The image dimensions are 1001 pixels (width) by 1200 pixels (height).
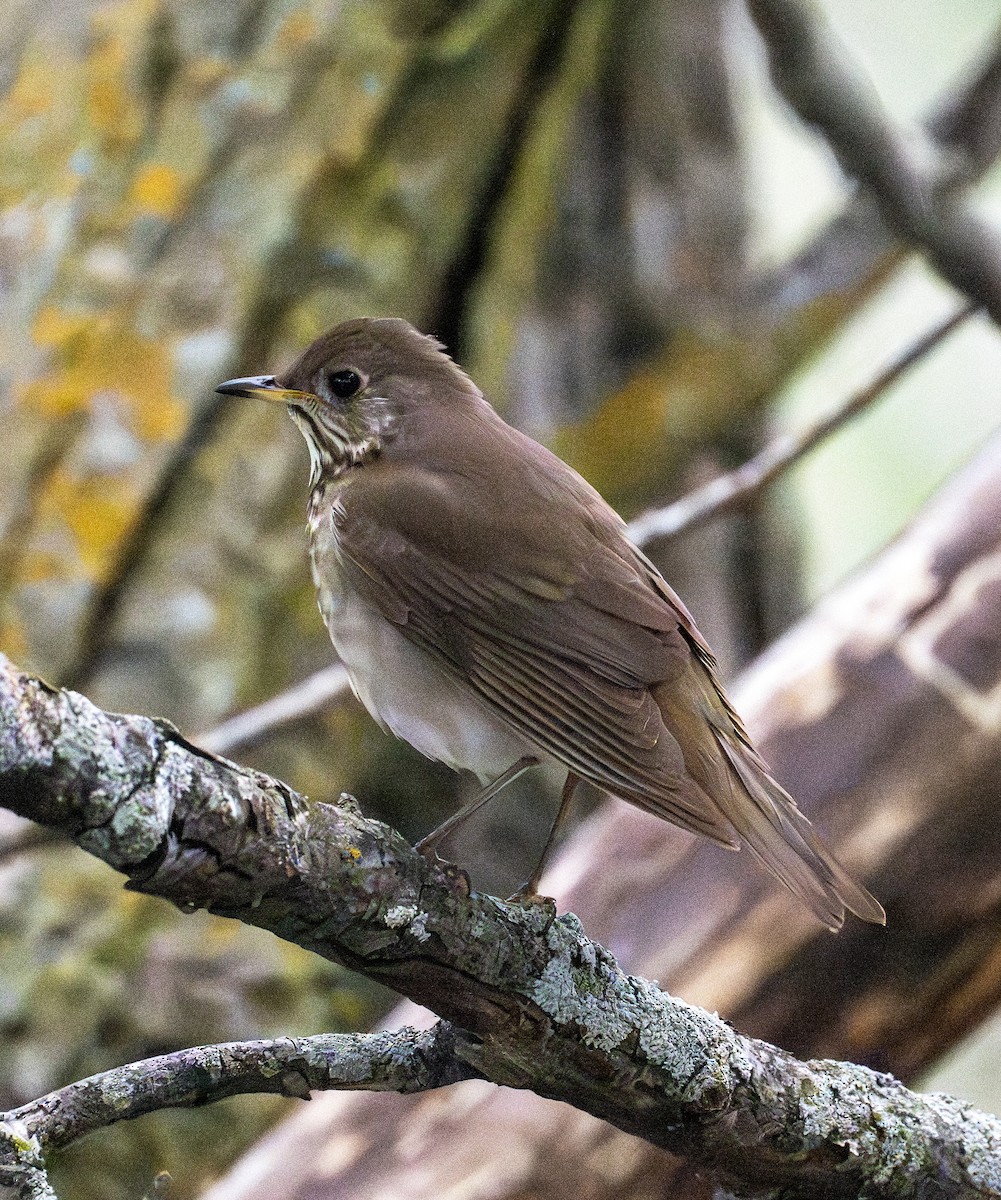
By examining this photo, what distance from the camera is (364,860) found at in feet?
6.07

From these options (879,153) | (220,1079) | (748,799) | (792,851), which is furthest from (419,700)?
(879,153)

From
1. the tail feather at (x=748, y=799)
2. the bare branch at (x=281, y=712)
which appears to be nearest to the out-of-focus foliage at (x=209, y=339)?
the bare branch at (x=281, y=712)

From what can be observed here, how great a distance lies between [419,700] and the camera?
2803 mm

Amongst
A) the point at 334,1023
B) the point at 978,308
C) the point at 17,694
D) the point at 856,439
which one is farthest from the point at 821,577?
the point at 17,694

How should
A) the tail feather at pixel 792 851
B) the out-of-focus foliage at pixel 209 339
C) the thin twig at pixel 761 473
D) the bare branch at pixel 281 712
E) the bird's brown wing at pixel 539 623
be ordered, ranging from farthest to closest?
the out-of-focus foliage at pixel 209 339 → the thin twig at pixel 761 473 → the bare branch at pixel 281 712 → the bird's brown wing at pixel 539 623 → the tail feather at pixel 792 851

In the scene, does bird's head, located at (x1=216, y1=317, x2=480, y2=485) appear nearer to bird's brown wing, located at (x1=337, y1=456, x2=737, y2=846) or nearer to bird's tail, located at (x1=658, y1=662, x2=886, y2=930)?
bird's brown wing, located at (x1=337, y1=456, x2=737, y2=846)

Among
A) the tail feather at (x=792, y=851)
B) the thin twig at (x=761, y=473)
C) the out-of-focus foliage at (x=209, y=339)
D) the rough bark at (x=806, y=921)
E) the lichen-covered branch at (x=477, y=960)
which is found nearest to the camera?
the lichen-covered branch at (x=477, y=960)

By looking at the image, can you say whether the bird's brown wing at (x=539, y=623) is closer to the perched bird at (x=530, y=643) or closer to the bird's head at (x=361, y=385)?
the perched bird at (x=530, y=643)

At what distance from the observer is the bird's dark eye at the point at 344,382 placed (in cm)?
329

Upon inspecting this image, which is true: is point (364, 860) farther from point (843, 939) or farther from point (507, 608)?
point (843, 939)

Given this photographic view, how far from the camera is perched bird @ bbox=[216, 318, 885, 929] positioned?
8.18ft

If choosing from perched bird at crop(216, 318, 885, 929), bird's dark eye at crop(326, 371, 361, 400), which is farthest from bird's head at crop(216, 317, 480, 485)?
perched bird at crop(216, 318, 885, 929)

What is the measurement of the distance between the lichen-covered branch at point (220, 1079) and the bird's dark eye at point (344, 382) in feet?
5.28

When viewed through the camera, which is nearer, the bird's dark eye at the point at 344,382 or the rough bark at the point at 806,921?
the rough bark at the point at 806,921
